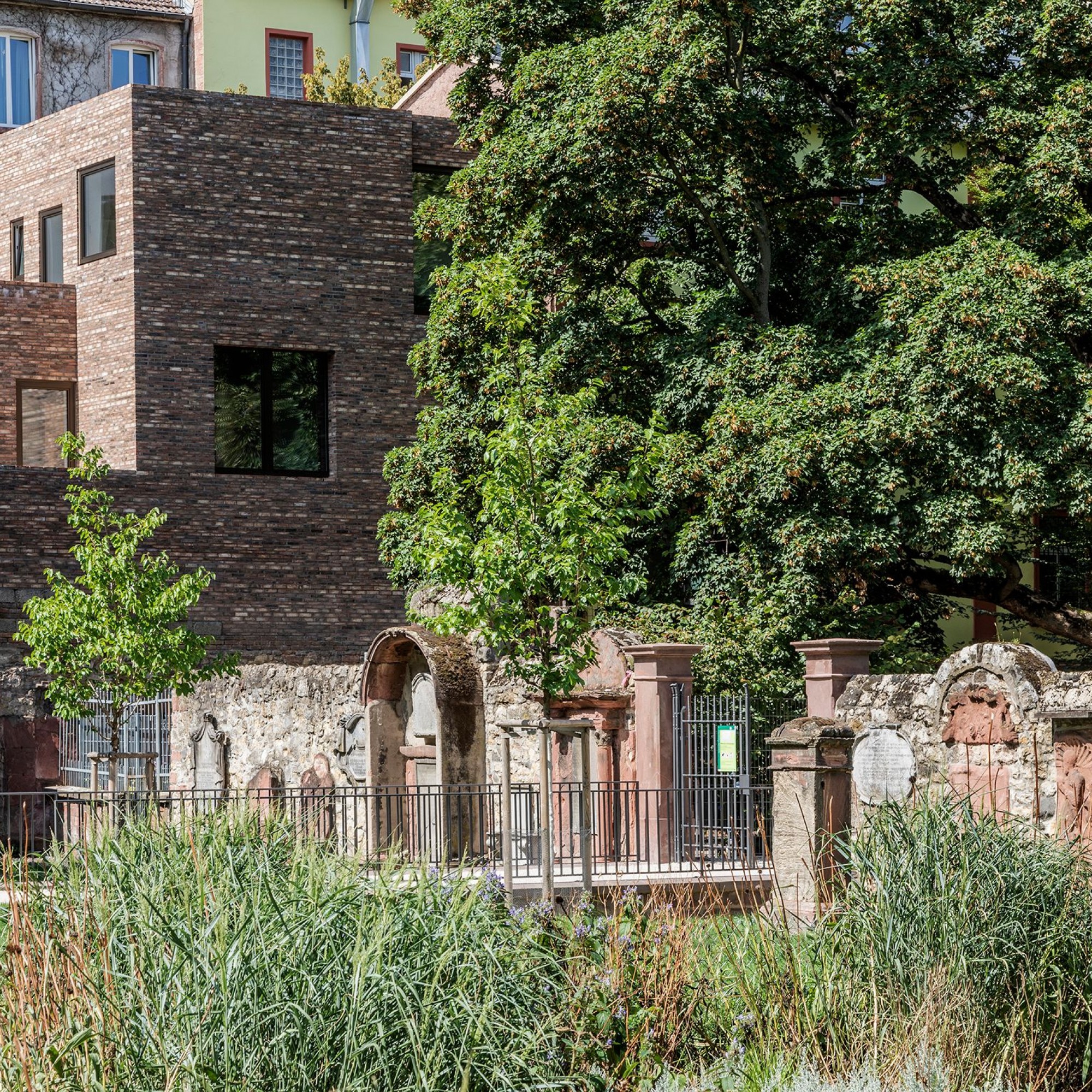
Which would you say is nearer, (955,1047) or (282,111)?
(955,1047)

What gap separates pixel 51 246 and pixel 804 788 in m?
22.1

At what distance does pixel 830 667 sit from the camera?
16891 mm

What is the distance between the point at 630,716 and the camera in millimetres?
20750

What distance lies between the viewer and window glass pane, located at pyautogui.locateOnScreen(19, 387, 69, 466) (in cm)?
3089

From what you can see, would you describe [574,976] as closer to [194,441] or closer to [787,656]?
[787,656]

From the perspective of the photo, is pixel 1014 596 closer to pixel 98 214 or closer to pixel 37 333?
pixel 98 214

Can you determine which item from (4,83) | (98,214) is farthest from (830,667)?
(4,83)

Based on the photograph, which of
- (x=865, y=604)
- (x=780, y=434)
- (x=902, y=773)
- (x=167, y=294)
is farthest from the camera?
(x=167, y=294)

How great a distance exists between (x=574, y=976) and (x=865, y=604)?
17290mm

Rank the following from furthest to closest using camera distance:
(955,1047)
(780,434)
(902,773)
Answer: (780,434), (902,773), (955,1047)

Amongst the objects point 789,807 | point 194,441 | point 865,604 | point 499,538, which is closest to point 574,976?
point 789,807

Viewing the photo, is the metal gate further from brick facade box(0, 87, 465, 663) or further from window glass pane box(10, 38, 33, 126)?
window glass pane box(10, 38, 33, 126)

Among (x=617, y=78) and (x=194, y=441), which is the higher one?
(x=617, y=78)

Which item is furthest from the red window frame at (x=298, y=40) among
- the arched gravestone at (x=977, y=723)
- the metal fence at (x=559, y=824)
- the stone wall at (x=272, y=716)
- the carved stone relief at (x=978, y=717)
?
the carved stone relief at (x=978, y=717)
